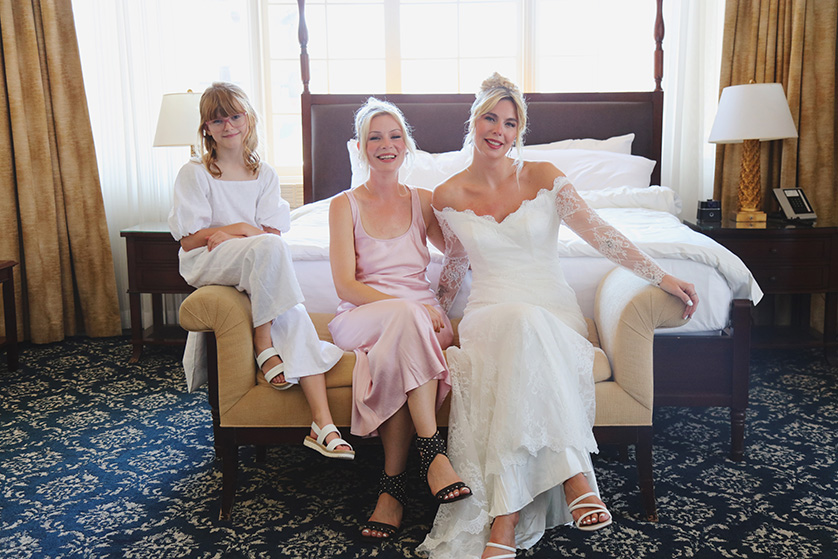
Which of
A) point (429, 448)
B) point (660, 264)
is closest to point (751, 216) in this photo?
point (660, 264)

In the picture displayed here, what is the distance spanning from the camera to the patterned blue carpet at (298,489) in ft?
6.38

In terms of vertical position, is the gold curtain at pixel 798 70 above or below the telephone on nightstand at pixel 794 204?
above

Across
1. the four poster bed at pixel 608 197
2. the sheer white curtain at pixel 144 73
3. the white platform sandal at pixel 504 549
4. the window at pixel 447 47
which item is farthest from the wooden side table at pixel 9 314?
the white platform sandal at pixel 504 549

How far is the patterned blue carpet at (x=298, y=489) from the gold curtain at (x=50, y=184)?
101 cm

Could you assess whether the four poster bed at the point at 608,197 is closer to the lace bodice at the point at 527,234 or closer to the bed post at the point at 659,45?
Result: the bed post at the point at 659,45

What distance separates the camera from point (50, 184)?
4.05 metres

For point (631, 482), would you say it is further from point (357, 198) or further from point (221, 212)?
point (221, 212)

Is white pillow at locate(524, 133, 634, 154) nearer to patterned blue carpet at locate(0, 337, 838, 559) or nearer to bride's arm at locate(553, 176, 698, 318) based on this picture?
patterned blue carpet at locate(0, 337, 838, 559)

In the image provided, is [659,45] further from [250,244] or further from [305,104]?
[250,244]

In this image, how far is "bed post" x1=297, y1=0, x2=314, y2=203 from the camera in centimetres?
415

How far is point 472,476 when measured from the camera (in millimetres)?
1880

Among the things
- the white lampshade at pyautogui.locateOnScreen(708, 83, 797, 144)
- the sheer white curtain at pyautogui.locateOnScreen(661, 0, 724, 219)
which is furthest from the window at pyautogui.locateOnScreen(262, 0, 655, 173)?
the white lampshade at pyautogui.locateOnScreen(708, 83, 797, 144)

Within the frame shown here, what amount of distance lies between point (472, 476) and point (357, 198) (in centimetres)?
93

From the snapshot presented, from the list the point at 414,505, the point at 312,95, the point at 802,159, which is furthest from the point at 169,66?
the point at 802,159
